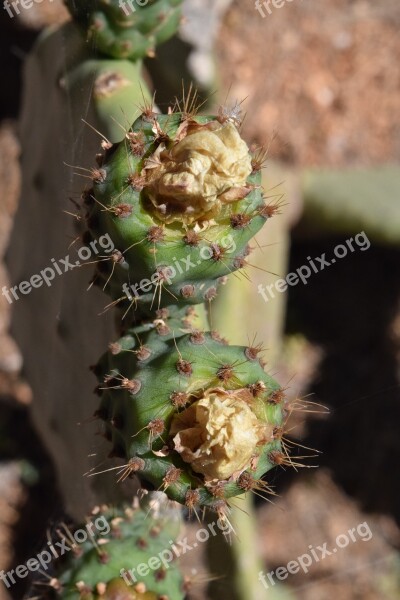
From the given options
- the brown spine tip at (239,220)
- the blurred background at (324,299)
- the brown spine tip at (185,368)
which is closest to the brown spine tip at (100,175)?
the brown spine tip at (239,220)

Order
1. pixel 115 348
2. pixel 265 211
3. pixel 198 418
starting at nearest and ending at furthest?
pixel 198 418 < pixel 265 211 < pixel 115 348

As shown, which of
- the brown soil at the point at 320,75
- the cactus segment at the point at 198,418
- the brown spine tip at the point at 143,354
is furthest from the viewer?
the brown soil at the point at 320,75

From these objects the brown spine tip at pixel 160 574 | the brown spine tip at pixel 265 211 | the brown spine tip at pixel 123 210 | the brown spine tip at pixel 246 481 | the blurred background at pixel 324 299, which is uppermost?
the brown spine tip at pixel 123 210

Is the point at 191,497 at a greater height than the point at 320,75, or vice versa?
the point at 191,497

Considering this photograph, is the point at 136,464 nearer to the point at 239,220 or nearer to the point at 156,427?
the point at 156,427

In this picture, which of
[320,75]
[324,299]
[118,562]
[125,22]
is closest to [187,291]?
[118,562]

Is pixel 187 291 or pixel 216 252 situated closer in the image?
pixel 216 252

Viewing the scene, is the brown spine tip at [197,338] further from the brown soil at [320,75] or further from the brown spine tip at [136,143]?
the brown soil at [320,75]
